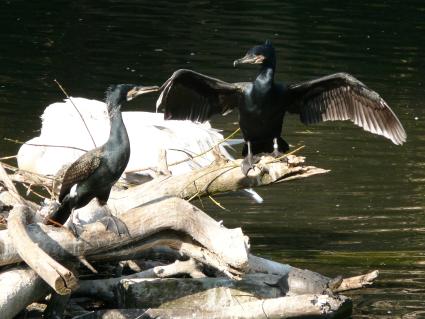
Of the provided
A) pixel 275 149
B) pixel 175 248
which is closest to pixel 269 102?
pixel 275 149

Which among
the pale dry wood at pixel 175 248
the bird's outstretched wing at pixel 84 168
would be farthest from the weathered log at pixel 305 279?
the bird's outstretched wing at pixel 84 168

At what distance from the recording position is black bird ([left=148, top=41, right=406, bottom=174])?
29.0ft

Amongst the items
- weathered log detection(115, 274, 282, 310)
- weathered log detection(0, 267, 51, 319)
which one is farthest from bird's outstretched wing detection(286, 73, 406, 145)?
weathered log detection(0, 267, 51, 319)

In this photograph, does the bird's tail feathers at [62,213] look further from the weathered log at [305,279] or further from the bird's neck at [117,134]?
the weathered log at [305,279]

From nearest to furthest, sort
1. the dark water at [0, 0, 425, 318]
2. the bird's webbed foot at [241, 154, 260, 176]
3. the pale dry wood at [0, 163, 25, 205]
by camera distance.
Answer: the pale dry wood at [0, 163, 25, 205]
the bird's webbed foot at [241, 154, 260, 176]
the dark water at [0, 0, 425, 318]

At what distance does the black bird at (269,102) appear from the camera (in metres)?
8.83

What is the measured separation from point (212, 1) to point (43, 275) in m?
16.4

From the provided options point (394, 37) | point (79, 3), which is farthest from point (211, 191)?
point (79, 3)

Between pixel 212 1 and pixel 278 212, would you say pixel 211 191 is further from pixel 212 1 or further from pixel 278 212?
pixel 212 1

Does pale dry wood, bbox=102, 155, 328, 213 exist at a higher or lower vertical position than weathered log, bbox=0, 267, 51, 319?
higher

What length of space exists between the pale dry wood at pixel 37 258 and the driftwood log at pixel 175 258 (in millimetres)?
13

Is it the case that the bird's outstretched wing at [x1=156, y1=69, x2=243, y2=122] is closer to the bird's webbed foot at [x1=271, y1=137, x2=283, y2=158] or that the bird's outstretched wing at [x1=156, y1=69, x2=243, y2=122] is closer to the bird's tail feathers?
the bird's webbed foot at [x1=271, y1=137, x2=283, y2=158]

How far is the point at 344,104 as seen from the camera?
926 cm

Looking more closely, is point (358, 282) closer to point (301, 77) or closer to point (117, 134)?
point (117, 134)
